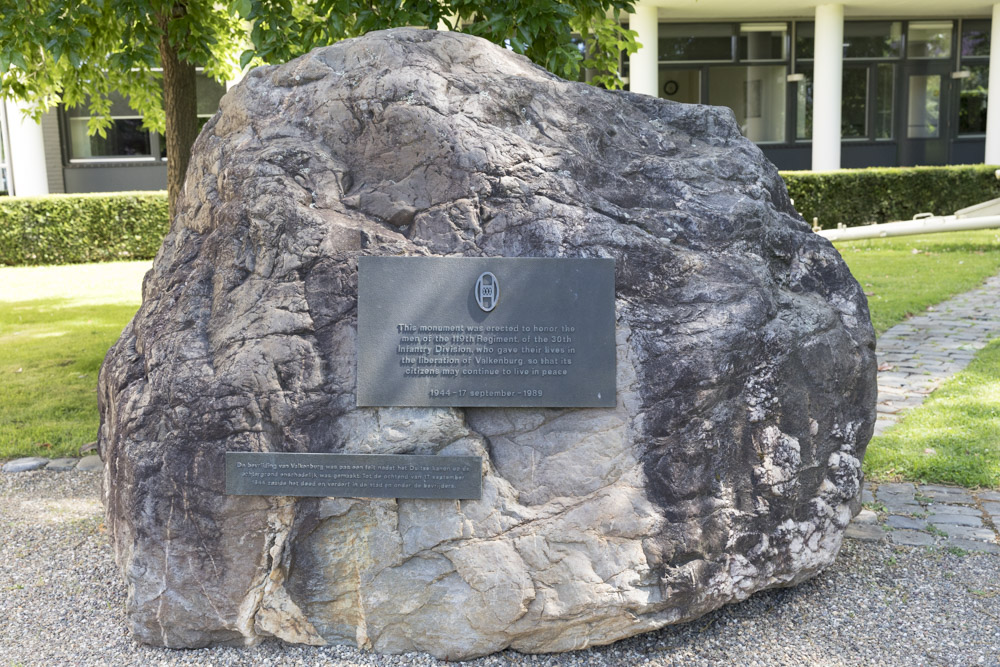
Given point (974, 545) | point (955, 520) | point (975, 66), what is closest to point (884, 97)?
point (975, 66)

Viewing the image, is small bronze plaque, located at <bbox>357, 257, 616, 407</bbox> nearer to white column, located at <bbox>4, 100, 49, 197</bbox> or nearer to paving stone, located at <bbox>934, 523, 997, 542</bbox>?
paving stone, located at <bbox>934, 523, 997, 542</bbox>

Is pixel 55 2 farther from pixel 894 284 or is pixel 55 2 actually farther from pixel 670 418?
pixel 894 284

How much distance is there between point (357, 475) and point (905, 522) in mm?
2979

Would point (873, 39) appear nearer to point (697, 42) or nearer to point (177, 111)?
point (697, 42)

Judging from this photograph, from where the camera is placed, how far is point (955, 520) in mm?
4582

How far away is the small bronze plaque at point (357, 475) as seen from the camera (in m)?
3.30

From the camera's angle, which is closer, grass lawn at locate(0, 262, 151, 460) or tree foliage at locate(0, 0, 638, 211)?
tree foliage at locate(0, 0, 638, 211)

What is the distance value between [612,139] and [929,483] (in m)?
3.00

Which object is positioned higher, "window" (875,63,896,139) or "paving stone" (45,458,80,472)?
"window" (875,63,896,139)

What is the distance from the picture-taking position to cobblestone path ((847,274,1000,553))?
14.5ft

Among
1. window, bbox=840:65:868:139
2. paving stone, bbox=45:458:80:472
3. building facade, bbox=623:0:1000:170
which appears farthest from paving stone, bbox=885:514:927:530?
window, bbox=840:65:868:139

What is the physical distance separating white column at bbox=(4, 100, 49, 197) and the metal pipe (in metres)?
15.1

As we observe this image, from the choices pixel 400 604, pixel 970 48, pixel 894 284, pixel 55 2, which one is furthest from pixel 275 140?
pixel 970 48

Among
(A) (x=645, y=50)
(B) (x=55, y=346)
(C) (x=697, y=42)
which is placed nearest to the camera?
(B) (x=55, y=346)
